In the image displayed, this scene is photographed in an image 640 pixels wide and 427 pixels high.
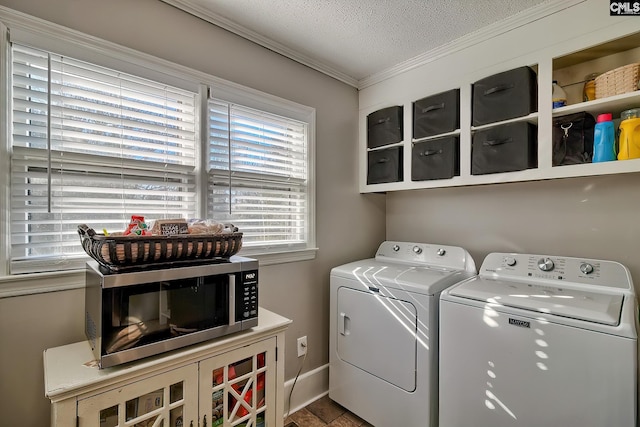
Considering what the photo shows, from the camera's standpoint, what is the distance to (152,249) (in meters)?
1.14

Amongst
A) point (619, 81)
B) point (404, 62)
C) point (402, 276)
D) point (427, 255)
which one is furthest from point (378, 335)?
point (404, 62)

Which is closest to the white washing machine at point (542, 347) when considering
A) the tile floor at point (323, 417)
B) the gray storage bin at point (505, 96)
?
the tile floor at point (323, 417)

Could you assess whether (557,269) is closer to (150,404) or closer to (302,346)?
(302,346)

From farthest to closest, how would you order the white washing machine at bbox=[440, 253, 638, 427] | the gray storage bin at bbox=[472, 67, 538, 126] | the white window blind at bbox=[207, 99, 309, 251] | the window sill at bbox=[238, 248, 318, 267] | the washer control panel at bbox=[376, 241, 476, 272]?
the washer control panel at bbox=[376, 241, 476, 272], the window sill at bbox=[238, 248, 318, 267], the white window blind at bbox=[207, 99, 309, 251], the gray storage bin at bbox=[472, 67, 538, 126], the white washing machine at bbox=[440, 253, 638, 427]

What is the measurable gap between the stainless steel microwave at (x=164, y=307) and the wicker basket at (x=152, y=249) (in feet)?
0.12

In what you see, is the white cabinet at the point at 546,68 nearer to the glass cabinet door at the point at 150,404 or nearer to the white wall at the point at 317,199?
the white wall at the point at 317,199

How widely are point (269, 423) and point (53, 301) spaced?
3.63 ft

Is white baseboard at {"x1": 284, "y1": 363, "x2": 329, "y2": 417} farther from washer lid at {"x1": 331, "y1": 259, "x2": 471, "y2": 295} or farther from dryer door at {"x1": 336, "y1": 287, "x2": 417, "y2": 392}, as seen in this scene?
washer lid at {"x1": 331, "y1": 259, "x2": 471, "y2": 295}

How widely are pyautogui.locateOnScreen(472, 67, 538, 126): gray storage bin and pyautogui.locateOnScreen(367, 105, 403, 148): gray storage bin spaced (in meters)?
0.54

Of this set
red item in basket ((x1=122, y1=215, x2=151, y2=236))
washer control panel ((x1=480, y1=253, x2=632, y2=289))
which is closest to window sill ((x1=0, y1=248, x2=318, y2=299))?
red item in basket ((x1=122, y1=215, x2=151, y2=236))

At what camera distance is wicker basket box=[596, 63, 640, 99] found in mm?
1438

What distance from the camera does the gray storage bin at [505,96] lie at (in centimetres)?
168

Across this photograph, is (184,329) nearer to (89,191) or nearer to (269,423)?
(269,423)

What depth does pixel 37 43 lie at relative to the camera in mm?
1250
